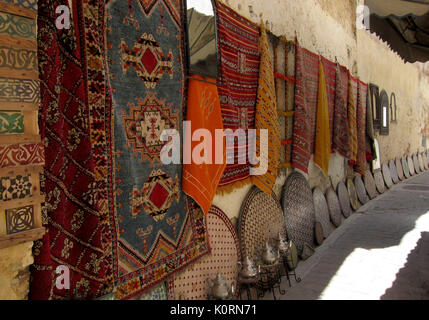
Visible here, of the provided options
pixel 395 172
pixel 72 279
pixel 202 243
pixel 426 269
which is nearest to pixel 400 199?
pixel 395 172

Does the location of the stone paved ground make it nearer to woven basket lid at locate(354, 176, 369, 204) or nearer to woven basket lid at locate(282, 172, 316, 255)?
woven basket lid at locate(282, 172, 316, 255)

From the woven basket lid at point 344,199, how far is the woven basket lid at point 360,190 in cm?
73

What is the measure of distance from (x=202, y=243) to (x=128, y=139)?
3.03 feet

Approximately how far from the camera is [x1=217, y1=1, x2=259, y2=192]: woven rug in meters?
2.51

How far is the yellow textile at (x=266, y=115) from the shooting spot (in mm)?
2986

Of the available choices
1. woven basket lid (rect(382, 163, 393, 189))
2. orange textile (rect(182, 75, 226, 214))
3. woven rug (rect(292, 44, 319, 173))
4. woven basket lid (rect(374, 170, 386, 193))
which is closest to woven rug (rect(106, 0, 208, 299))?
orange textile (rect(182, 75, 226, 214))

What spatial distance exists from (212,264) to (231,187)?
0.61 meters

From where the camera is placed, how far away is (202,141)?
218cm

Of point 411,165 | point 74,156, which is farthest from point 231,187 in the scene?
point 411,165

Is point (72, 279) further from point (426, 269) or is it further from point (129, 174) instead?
point (426, 269)

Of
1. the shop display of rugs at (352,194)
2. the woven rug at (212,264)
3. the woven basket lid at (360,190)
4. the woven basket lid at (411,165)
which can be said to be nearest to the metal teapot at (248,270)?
the woven rug at (212,264)

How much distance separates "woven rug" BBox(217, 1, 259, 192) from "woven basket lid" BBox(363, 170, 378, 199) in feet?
16.1

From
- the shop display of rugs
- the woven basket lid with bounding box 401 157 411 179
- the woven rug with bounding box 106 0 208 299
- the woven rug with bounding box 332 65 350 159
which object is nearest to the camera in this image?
the woven rug with bounding box 106 0 208 299

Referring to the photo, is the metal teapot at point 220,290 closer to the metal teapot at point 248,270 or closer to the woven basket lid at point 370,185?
the metal teapot at point 248,270
